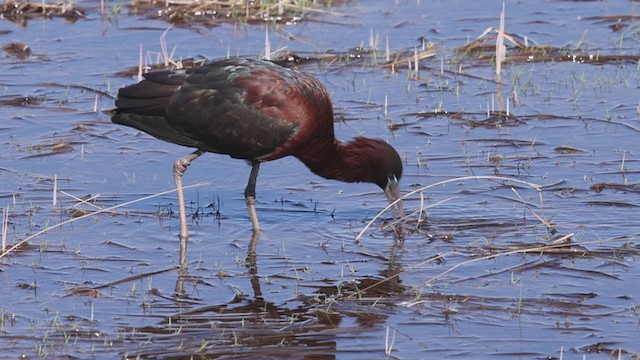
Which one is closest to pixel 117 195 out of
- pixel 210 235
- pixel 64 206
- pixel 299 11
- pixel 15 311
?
pixel 64 206

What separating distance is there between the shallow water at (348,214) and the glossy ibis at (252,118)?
1.35 ft

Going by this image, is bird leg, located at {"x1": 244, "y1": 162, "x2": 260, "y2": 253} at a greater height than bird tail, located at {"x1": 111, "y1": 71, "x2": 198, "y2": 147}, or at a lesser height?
lesser

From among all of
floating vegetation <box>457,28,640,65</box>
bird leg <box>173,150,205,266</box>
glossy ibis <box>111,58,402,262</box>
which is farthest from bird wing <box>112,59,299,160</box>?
floating vegetation <box>457,28,640,65</box>

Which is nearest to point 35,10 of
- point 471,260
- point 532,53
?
point 532,53

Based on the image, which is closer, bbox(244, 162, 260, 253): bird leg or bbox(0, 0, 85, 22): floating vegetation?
bbox(244, 162, 260, 253): bird leg

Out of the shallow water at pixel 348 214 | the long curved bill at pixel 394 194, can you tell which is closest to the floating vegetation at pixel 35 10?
the shallow water at pixel 348 214

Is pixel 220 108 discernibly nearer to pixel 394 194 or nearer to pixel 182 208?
pixel 182 208

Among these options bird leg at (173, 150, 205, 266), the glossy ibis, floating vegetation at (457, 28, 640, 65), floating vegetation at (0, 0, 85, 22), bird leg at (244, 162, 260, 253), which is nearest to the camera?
bird leg at (173, 150, 205, 266)

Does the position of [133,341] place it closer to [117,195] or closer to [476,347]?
[476,347]

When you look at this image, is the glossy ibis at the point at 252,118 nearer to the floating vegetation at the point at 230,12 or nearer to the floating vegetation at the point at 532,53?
the floating vegetation at the point at 532,53

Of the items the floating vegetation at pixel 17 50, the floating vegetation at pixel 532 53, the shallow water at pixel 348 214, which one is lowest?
the shallow water at pixel 348 214

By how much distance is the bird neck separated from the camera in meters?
8.38

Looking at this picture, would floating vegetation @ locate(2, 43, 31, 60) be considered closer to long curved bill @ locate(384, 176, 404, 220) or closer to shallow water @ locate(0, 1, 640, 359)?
shallow water @ locate(0, 1, 640, 359)

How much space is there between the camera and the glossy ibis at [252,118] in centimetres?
819
